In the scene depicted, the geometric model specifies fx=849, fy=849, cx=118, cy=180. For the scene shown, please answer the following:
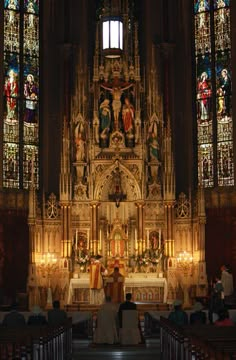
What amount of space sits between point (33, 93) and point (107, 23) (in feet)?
44.4

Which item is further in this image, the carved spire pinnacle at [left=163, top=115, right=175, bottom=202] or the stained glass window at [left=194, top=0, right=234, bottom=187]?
the stained glass window at [left=194, top=0, right=234, bottom=187]

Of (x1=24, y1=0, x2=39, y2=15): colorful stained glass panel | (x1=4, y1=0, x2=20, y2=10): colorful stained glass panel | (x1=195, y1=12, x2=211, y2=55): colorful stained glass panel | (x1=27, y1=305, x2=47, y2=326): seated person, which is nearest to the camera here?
(x1=27, y1=305, x2=47, y2=326): seated person

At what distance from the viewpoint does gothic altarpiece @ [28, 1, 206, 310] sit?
33537mm

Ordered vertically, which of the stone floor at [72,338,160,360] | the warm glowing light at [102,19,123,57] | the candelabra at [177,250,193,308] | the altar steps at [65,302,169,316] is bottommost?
the stone floor at [72,338,160,360]

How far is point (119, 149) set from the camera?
34.6 metres

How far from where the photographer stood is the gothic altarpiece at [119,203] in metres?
33.5

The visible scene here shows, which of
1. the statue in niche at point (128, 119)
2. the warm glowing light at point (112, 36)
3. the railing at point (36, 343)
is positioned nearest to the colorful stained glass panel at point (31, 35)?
the statue in niche at point (128, 119)

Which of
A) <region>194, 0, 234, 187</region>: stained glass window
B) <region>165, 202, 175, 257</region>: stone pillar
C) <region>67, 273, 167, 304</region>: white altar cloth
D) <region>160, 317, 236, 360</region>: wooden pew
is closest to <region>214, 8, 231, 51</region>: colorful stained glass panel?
<region>194, 0, 234, 187</region>: stained glass window

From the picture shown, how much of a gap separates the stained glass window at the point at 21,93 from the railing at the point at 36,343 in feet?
50.6

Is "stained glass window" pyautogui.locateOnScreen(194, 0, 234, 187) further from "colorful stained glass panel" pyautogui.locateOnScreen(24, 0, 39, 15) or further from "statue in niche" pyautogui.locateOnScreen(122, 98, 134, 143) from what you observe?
"colorful stained glass panel" pyautogui.locateOnScreen(24, 0, 39, 15)

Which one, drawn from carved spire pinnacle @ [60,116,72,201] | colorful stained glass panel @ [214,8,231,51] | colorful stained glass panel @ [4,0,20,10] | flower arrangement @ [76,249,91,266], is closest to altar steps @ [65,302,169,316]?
flower arrangement @ [76,249,91,266]

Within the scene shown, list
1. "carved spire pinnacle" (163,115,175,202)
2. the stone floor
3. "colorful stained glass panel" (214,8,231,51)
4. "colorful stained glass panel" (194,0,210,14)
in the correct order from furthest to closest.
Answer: "colorful stained glass panel" (194,0,210,14), "colorful stained glass panel" (214,8,231,51), "carved spire pinnacle" (163,115,175,202), the stone floor

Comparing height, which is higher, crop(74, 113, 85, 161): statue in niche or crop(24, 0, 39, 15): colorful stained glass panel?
crop(24, 0, 39, 15): colorful stained glass panel

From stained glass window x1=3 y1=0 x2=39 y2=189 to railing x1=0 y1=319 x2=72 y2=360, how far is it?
15410mm
